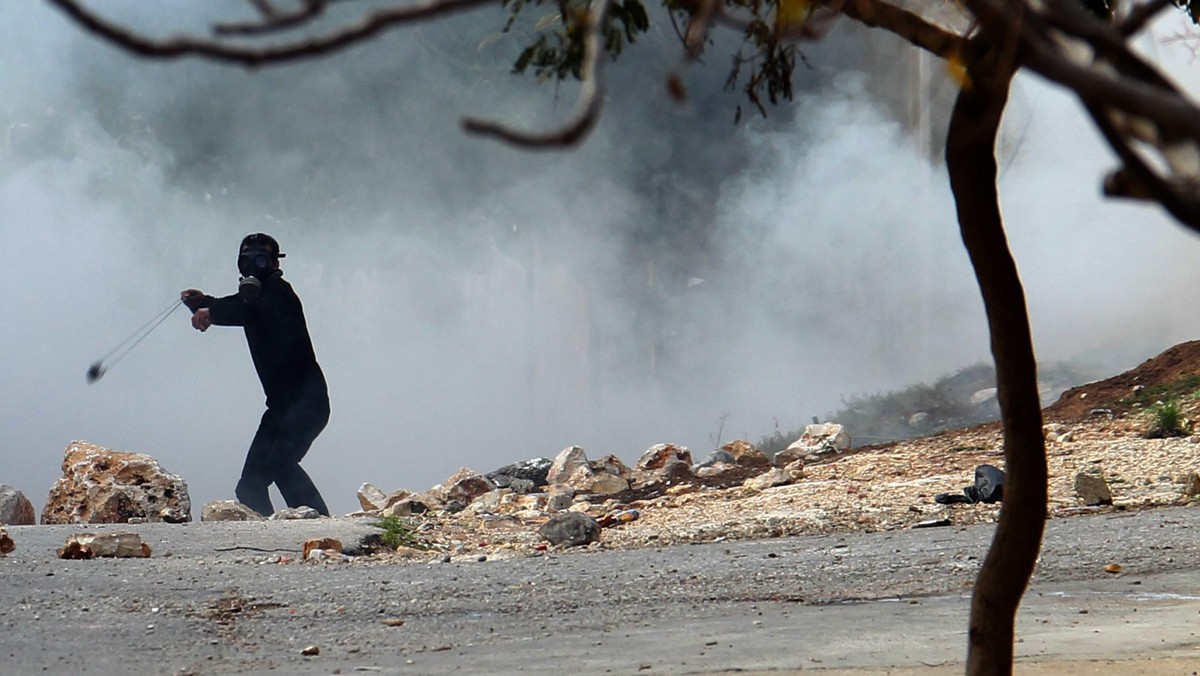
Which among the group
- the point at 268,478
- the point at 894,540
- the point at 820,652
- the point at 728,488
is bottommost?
the point at 820,652

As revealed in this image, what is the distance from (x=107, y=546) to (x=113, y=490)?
2.88 meters

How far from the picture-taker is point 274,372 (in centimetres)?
1356

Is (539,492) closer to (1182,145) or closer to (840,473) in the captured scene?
(840,473)

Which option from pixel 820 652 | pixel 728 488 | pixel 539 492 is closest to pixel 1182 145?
pixel 820 652

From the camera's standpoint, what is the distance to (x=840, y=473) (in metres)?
11.4

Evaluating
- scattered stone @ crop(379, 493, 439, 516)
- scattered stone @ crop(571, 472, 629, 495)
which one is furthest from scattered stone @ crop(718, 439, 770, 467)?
scattered stone @ crop(379, 493, 439, 516)

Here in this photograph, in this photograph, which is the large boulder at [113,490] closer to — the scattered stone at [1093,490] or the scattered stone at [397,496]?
the scattered stone at [397,496]

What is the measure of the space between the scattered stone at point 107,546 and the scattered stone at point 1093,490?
586cm

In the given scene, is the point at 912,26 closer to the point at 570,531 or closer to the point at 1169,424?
the point at 570,531

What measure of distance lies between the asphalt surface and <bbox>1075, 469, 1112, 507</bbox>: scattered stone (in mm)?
652

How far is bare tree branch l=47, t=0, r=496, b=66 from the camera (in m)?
1.65

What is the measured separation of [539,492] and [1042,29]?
36.9 ft

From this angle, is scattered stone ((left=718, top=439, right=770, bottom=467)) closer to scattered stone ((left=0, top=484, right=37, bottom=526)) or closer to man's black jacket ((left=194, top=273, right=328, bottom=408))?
man's black jacket ((left=194, top=273, right=328, bottom=408))

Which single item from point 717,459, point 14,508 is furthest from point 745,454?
point 14,508
